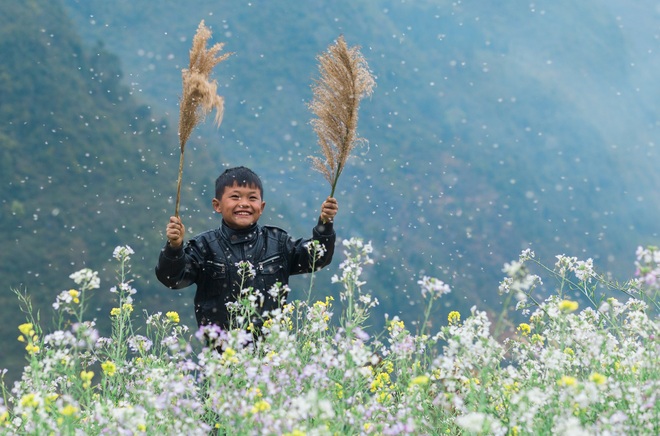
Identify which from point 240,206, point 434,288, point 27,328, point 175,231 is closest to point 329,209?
point 240,206

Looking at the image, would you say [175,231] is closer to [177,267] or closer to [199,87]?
[177,267]

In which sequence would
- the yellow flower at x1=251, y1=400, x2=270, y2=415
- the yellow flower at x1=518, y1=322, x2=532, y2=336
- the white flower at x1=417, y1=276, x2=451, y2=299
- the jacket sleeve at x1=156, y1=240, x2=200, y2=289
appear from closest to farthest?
the yellow flower at x1=251, y1=400, x2=270, y2=415
the white flower at x1=417, y1=276, x2=451, y2=299
the yellow flower at x1=518, y1=322, x2=532, y2=336
the jacket sleeve at x1=156, y1=240, x2=200, y2=289

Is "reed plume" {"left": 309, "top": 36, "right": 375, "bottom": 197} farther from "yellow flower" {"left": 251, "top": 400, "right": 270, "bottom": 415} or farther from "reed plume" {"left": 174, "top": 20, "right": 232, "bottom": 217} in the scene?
"yellow flower" {"left": 251, "top": 400, "right": 270, "bottom": 415}

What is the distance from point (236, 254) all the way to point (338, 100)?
125cm

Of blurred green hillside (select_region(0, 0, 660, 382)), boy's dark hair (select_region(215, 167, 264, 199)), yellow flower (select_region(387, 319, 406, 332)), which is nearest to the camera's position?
yellow flower (select_region(387, 319, 406, 332))

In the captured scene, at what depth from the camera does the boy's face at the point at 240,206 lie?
493 centimetres

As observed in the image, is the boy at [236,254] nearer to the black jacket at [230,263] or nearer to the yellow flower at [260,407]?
the black jacket at [230,263]

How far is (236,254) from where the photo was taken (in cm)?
495

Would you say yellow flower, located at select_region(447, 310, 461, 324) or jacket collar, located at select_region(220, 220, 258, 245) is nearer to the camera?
yellow flower, located at select_region(447, 310, 461, 324)

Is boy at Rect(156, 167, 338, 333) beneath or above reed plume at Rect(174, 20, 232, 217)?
beneath

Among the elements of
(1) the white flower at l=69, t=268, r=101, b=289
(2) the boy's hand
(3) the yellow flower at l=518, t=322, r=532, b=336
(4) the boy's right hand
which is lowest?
(1) the white flower at l=69, t=268, r=101, b=289

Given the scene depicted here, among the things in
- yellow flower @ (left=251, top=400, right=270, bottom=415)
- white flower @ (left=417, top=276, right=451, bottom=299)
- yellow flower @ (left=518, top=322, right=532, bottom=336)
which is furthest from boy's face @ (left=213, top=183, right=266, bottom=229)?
yellow flower @ (left=251, top=400, right=270, bottom=415)

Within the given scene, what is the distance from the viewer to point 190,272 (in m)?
4.86

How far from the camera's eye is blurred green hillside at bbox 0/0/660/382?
4606cm
